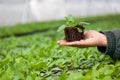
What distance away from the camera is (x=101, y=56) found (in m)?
2.98

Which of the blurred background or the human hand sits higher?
the human hand

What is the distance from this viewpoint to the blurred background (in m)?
19.4

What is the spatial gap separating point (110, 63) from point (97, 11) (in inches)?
805

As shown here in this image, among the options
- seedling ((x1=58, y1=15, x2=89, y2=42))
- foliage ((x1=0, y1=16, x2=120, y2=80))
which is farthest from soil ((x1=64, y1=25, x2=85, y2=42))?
foliage ((x1=0, y1=16, x2=120, y2=80))

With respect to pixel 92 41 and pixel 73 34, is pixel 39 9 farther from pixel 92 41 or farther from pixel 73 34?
pixel 92 41

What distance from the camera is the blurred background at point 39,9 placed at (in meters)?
19.4

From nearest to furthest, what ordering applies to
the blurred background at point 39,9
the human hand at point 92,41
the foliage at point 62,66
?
the foliage at point 62,66 < the human hand at point 92,41 < the blurred background at point 39,9

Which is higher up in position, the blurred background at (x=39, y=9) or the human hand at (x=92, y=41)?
the human hand at (x=92, y=41)

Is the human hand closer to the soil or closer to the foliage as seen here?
the soil

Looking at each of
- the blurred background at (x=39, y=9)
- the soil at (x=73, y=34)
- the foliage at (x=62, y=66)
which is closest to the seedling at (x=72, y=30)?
the soil at (x=73, y=34)

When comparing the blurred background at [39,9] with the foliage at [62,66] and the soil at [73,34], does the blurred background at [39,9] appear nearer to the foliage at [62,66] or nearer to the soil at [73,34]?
the foliage at [62,66]

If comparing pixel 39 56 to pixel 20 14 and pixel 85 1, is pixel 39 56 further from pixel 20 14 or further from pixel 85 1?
pixel 85 1

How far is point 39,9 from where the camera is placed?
20.6 m

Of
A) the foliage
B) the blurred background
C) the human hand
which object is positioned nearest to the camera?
the foliage
